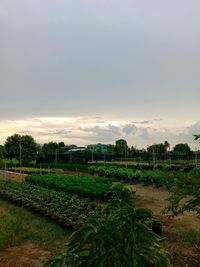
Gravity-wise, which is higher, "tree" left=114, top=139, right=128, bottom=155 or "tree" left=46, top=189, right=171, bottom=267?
"tree" left=114, top=139, right=128, bottom=155

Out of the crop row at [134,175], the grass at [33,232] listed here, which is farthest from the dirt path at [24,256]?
the crop row at [134,175]

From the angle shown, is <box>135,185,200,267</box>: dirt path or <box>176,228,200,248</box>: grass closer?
<box>135,185,200,267</box>: dirt path

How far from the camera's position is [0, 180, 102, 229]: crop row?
30.0ft

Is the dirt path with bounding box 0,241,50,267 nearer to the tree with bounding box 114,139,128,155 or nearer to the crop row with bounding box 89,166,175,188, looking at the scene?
the crop row with bounding box 89,166,175,188

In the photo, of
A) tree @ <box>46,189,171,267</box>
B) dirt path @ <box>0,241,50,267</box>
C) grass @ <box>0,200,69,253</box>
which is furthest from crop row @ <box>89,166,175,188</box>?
tree @ <box>46,189,171,267</box>

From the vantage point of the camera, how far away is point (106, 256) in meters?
2.75

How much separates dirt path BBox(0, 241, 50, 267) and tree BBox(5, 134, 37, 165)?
3201 cm

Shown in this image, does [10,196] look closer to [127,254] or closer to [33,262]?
[33,262]

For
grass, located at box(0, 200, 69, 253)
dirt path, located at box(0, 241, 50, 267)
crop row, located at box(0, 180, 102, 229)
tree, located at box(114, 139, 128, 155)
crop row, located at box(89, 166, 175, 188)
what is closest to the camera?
dirt path, located at box(0, 241, 50, 267)

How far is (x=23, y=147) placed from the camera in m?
39.2

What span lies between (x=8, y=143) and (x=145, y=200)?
29.2 m

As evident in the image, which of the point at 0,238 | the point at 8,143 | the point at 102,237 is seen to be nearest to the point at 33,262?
the point at 0,238

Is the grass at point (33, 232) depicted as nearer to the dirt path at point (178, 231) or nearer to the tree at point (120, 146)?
the dirt path at point (178, 231)

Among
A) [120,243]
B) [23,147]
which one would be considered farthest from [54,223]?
[23,147]
